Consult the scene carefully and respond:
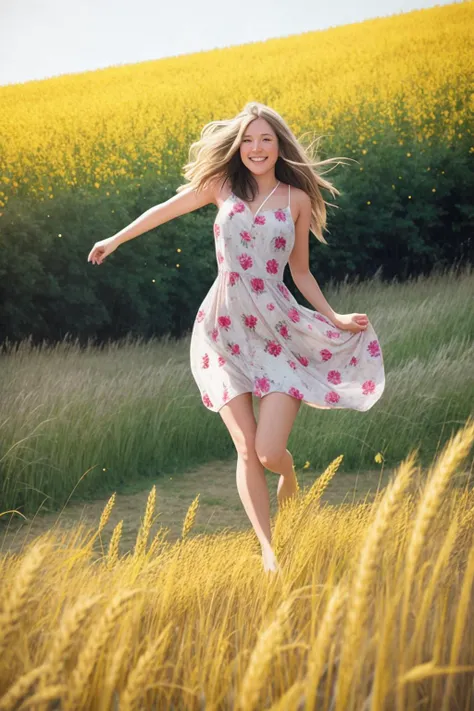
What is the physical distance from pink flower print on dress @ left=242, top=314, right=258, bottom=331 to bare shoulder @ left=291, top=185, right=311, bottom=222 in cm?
35

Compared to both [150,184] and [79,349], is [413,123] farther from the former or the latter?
→ [79,349]

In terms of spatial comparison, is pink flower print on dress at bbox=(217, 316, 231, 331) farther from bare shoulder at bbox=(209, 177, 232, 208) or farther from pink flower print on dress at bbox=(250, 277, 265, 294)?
bare shoulder at bbox=(209, 177, 232, 208)

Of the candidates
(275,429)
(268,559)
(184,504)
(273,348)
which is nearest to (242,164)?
(273,348)

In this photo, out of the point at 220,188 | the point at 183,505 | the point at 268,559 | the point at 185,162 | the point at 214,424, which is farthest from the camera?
the point at 185,162

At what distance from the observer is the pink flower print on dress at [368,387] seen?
2.69 metres

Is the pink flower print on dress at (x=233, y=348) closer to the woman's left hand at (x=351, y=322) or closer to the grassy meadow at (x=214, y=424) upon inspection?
the woman's left hand at (x=351, y=322)

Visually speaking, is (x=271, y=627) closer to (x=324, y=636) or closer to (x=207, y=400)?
(x=324, y=636)

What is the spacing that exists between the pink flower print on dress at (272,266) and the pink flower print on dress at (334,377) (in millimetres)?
355

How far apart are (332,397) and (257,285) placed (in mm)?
404

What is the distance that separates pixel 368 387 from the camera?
2703 millimetres

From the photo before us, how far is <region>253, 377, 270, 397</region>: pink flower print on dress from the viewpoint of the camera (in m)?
2.50

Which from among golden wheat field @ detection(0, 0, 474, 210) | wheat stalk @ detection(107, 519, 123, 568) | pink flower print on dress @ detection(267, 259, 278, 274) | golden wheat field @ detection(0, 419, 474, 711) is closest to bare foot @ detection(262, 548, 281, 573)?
golden wheat field @ detection(0, 419, 474, 711)

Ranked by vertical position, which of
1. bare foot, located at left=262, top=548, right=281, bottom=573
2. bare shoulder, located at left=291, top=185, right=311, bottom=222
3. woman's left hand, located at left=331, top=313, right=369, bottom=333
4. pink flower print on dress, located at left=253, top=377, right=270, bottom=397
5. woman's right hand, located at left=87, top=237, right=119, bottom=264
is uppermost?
bare shoulder, located at left=291, top=185, right=311, bottom=222

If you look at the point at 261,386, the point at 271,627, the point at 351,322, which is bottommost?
the point at 261,386
